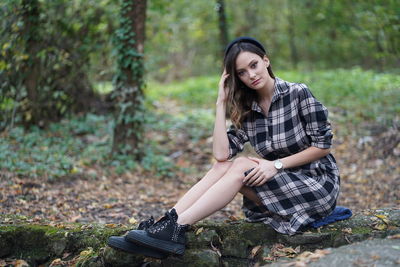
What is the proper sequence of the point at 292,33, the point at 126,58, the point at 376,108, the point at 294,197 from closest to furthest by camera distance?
the point at 294,197 < the point at 126,58 < the point at 376,108 < the point at 292,33

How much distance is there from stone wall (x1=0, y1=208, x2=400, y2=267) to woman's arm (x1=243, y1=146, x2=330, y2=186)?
0.42m

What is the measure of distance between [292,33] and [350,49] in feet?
7.13

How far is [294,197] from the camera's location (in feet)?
9.34

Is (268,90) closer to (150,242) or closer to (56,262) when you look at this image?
(150,242)

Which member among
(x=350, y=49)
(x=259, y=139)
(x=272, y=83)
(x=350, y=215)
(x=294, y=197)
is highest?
(x=350, y=49)

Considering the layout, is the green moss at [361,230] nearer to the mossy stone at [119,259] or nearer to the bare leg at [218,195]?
the bare leg at [218,195]

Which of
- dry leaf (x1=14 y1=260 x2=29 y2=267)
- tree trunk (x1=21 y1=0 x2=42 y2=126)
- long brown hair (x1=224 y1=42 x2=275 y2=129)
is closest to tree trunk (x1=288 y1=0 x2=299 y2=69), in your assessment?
tree trunk (x1=21 y1=0 x2=42 y2=126)

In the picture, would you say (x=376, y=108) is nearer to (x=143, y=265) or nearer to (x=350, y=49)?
(x=143, y=265)

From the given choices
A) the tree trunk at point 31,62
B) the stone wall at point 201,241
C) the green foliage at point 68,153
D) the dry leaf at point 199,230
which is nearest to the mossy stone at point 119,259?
the stone wall at point 201,241

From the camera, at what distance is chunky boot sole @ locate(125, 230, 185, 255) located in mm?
2578

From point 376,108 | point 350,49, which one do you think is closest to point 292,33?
point 350,49

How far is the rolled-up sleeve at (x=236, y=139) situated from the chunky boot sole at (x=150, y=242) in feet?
Answer: 2.95

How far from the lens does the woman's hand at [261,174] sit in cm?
282

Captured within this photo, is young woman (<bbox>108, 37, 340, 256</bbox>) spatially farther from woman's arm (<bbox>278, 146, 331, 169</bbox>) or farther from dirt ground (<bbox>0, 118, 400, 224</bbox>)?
dirt ground (<bbox>0, 118, 400, 224</bbox>)
